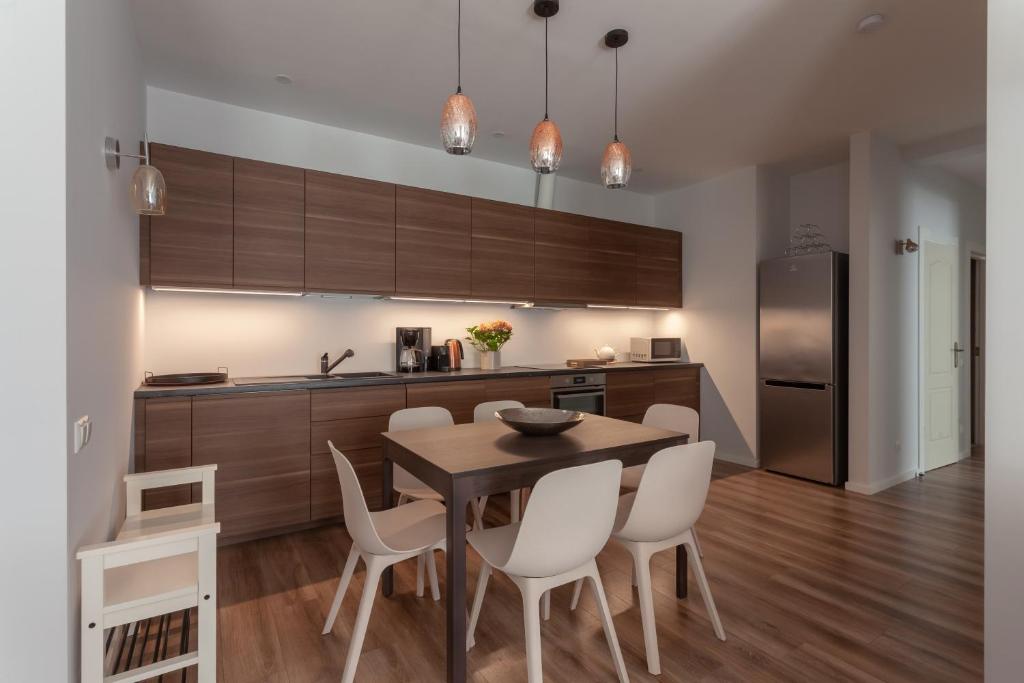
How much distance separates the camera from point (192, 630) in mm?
2139

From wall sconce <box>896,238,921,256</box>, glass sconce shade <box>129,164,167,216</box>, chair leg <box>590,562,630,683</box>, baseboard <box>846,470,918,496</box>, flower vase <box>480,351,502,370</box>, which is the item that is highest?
wall sconce <box>896,238,921,256</box>

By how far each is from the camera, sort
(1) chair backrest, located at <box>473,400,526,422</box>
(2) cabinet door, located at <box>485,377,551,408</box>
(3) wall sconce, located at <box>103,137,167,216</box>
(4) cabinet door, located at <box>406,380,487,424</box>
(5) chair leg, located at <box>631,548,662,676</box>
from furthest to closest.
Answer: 1. (2) cabinet door, located at <box>485,377,551,408</box>
2. (4) cabinet door, located at <box>406,380,487,424</box>
3. (1) chair backrest, located at <box>473,400,526,422</box>
4. (3) wall sconce, located at <box>103,137,167,216</box>
5. (5) chair leg, located at <box>631,548,662,676</box>

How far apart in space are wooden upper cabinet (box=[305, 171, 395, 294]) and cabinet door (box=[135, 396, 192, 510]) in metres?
1.06

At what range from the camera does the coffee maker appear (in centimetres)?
389

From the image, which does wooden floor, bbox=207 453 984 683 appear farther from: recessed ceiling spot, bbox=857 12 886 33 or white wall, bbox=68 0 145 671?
recessed ceiling spot, bbox=857 12 886 33

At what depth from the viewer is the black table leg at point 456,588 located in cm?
164

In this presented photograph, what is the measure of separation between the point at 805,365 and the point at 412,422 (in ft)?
11.1

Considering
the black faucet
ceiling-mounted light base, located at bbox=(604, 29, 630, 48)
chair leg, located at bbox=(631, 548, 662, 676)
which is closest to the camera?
chair leg, located at bbox=(631, 548, 662, 676)

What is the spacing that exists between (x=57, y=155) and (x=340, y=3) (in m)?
1.58

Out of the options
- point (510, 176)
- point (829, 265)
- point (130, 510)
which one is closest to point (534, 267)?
point (510, 176)

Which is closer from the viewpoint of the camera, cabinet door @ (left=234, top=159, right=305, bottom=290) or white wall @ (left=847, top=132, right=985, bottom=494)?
cabinet door @ (left=234, top=159, right=305, bottom=290)

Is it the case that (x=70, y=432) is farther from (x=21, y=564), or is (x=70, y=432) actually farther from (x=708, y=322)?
(x=708, y=322)

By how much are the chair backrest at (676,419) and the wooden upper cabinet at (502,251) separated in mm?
1658

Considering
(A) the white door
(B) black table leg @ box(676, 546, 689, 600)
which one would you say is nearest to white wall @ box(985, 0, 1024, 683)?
(B) black table leg @ box(676, 546, 689, 600)
